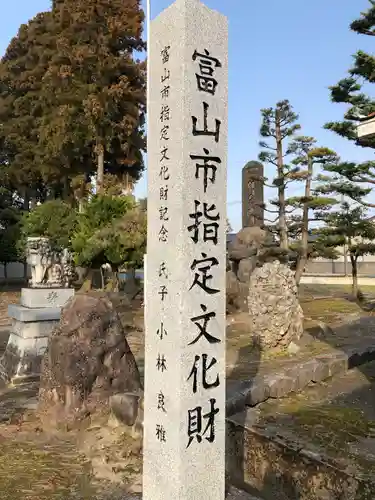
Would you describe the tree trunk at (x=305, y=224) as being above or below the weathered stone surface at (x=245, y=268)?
above

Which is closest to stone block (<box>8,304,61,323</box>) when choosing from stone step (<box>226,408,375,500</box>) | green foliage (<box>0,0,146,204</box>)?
stone step (<box>226,408,375,500</box>)

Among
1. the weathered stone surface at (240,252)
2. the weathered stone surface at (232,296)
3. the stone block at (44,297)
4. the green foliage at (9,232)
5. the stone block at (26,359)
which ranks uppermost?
the green foliage at (9,232)

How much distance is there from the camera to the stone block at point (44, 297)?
8.04 metres

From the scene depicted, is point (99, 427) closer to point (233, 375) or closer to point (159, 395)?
point (233, 375)

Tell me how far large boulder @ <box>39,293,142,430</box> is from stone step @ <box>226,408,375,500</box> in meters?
1.34

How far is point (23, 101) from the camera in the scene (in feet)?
76.3

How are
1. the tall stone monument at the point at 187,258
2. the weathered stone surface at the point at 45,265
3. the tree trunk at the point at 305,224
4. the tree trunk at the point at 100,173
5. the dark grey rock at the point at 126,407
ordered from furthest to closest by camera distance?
the tree trunk at the point at 100,173
the tree trunk at the point at 305,224
the weathered stone surface at the point at 45,265
the dark grey rock at the point at 126,407
the tall stone monument at the point at 187,258

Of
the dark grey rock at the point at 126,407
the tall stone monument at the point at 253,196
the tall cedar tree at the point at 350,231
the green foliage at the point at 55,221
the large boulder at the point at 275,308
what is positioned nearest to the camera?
the dark grey rock at the point at 126,407

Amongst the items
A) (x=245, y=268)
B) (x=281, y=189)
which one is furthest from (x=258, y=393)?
(x=281, y=189)

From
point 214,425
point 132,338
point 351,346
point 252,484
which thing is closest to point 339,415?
point 252,484

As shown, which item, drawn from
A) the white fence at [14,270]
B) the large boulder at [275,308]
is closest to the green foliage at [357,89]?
the large boulder at [275,308]

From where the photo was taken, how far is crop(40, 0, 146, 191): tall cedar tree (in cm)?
1828

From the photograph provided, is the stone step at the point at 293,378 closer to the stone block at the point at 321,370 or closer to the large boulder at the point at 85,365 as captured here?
the stone block at the point at 321,370

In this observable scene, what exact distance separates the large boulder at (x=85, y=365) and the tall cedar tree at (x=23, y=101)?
61.7ft
